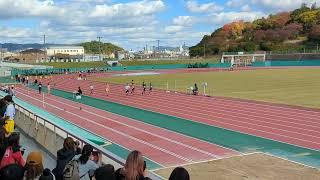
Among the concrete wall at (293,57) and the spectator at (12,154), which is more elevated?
the spectator at (12,154)

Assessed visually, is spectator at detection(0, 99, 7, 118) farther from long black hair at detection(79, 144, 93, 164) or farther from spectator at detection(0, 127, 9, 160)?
long black hair at detection(79, 144, 93, 164)

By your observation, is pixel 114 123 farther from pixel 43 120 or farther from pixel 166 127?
pixel 43 120

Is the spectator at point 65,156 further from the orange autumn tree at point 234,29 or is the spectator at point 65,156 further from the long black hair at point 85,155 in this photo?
the orange autumn tree at point 234,29

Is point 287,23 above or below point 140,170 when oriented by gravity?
above

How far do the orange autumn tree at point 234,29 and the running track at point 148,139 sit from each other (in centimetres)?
13160

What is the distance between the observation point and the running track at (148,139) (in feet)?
53.9

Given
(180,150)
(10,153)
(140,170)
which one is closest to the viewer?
(140,170)

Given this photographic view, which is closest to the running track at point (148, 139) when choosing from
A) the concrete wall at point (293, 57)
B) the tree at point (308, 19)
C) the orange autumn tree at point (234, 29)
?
the concrete wall at point (293, 57)

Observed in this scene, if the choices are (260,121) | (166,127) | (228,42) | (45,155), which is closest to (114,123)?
(166,127)

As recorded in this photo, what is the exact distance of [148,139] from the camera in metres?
19.6

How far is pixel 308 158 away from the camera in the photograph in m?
16.0

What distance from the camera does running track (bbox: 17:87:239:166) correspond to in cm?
1644

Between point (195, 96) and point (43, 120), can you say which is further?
point (195, 96)

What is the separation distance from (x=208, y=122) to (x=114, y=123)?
4.97m
